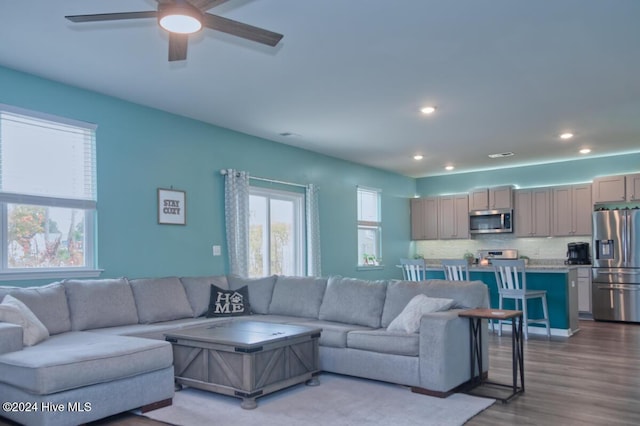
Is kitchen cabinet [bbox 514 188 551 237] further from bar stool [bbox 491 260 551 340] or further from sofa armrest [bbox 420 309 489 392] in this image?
sofa armrest [bbox 420 309 489 392]

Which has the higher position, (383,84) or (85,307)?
(383,84)

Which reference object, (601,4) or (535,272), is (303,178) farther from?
(601,4)

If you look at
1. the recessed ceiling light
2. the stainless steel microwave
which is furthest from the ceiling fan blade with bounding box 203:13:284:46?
the stainless steel microwave

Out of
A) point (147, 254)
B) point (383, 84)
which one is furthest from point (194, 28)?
point (147, 254)

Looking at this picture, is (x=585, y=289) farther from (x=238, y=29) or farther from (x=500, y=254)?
(x=238, y=29)

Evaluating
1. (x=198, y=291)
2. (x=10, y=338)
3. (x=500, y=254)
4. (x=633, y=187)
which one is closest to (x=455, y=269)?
(x=500, y=254)

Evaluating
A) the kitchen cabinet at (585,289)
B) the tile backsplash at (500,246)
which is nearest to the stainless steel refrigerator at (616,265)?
the kitchen cabinet at (585,289)

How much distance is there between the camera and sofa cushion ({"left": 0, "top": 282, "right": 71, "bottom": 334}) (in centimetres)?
392

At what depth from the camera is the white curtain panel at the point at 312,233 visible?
7.47 meters

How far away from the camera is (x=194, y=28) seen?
271cm

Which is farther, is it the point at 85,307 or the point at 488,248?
the point at 488,248

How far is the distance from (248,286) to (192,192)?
1.31 m

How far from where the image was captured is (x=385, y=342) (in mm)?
4148

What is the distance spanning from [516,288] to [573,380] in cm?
217
